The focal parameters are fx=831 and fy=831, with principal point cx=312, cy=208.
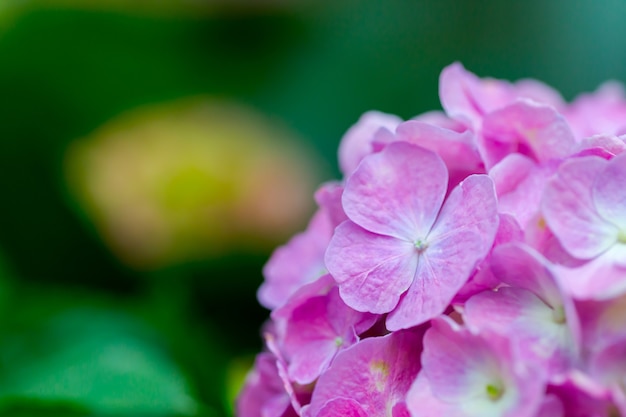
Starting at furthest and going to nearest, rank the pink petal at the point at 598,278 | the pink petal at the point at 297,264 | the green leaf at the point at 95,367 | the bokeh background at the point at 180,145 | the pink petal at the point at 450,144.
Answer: the bokeh background at the point at 180,145 < the green leaf at the point at 95,367 < the pink petal at the point at 297,264 < the pink petal at the point at 450,144 < the pink petal at the point at 598,278

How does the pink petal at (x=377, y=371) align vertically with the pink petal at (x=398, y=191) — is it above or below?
below

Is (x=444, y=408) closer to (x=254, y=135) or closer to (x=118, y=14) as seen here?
(x=254, y=135)

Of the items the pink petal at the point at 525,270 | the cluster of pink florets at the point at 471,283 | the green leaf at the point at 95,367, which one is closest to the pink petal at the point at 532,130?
the cluster of pink florets at the point at 471,283

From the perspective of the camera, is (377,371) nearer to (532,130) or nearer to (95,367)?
(532,130)

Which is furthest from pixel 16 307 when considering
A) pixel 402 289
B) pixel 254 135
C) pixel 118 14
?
pixel 118 14

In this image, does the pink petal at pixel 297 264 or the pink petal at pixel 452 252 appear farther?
the pink petal at pixel 297 264

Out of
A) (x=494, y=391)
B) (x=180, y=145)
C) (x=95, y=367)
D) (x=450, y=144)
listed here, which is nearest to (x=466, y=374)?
(x=494, y=391)

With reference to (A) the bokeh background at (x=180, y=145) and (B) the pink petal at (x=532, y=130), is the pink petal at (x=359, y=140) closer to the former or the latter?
(B) the pink petal at (x=532, y=130)
